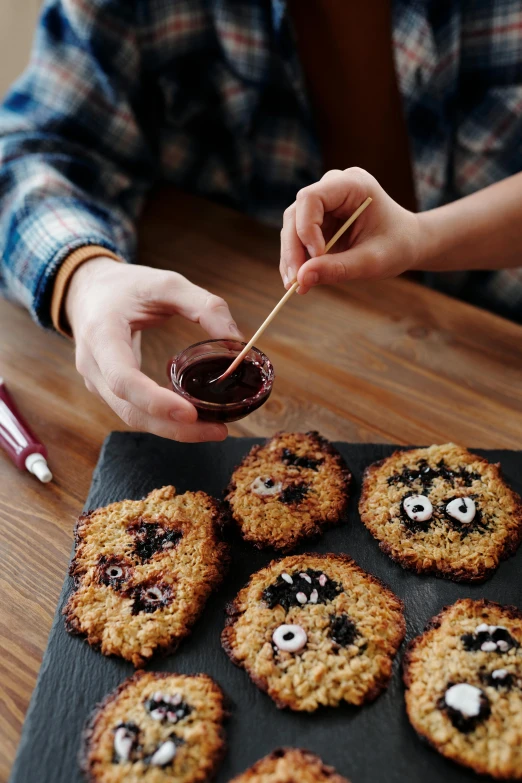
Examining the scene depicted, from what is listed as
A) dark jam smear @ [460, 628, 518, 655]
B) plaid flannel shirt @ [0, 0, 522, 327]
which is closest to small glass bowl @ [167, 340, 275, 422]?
plaid flannel shirt @ [0, 0, 522, 327]

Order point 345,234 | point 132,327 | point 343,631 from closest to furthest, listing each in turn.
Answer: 1. point 343,631
2. point 132,327
3. point 345,234

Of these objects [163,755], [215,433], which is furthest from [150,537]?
[163,755]

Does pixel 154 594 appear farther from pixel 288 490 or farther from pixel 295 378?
pixel 295 378

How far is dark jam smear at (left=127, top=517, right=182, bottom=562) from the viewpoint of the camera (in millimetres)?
1562

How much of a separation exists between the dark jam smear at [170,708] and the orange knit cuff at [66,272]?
108 centimetres

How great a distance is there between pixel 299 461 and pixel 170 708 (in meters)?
0.69

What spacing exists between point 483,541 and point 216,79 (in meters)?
1.84

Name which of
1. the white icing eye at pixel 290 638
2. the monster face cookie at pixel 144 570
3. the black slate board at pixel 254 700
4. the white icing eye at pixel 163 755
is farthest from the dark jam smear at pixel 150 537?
the white icing eye at pixel 163 755

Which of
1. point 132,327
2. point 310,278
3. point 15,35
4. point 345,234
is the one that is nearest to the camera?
point 310,278

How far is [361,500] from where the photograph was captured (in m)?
1.69

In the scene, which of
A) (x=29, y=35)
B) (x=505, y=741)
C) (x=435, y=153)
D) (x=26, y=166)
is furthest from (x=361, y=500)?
(x=29, y=35)

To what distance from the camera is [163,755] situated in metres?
1.20

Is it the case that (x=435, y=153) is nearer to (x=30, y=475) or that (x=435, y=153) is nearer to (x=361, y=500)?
(x=361, y=500)

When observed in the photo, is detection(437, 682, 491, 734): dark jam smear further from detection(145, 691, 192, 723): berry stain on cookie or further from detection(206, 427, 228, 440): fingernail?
detection(206, 427, 228, 440): fingernail
